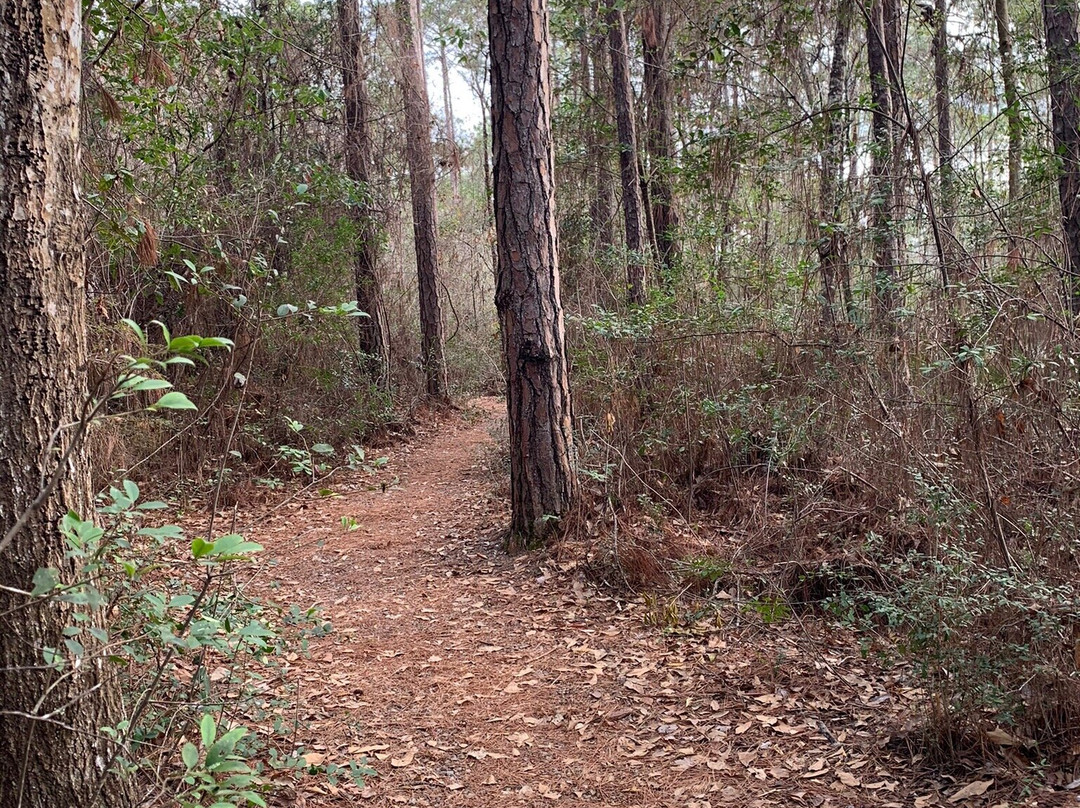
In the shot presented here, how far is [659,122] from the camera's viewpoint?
1133cm

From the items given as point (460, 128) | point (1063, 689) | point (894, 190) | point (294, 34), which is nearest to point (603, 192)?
point (294, 34)

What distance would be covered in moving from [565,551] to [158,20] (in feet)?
17.1

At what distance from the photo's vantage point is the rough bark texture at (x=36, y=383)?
6.60ft

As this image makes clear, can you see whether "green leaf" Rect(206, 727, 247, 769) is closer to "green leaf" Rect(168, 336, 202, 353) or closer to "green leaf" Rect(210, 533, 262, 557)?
"green leaf" Rect(210, 533, 262, 557)

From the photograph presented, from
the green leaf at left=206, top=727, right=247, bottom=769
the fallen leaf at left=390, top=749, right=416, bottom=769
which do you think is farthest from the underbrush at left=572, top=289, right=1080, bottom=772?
the green leaf at left=206, top=727, right=247, bottom=769

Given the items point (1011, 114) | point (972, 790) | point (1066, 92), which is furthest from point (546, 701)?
point (1066, 92)

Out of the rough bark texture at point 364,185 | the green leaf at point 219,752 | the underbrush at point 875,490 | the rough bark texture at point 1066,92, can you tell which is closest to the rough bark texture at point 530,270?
the underbrush at point 875,490

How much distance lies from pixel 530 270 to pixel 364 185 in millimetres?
5363

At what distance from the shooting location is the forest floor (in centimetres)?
310

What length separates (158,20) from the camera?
20.2 ft

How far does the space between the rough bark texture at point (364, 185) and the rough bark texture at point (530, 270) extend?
5032 millimetres

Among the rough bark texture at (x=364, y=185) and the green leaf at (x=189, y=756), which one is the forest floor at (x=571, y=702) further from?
the rough bark texture at (x=364, y=185)

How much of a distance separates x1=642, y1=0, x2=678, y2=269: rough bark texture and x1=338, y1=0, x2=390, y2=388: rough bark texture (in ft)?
12.6

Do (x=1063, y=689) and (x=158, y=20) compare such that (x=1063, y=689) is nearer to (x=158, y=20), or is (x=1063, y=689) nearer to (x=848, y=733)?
(x=848, y=733)
